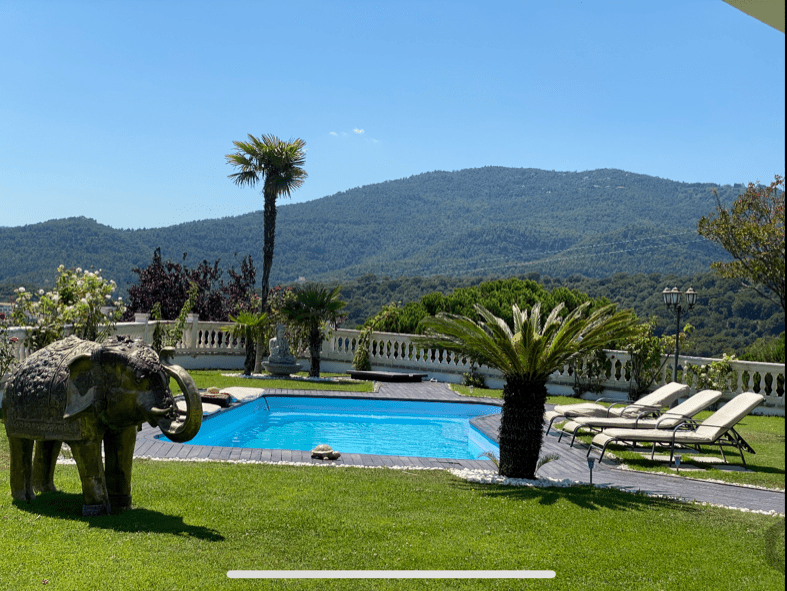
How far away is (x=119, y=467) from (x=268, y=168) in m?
15.9

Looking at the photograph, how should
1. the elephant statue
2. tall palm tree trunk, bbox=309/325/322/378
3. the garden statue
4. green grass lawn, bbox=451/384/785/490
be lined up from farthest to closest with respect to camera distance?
tall palm tree trunk, bbox=309/325/322/378 → the garden statue → green grass lawn, bbox=451/384/785/490 → the elephant statue

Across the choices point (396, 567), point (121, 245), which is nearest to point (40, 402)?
point (396, 567)

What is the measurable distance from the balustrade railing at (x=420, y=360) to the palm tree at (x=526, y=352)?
847cm

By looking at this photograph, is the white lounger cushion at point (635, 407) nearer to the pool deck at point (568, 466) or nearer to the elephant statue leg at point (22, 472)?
the pool deck at point (568, 466)

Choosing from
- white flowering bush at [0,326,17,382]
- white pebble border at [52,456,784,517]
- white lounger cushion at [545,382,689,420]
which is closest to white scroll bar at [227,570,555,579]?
white pebble border at [52,456,784,517]

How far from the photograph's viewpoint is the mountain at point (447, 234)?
70438mm

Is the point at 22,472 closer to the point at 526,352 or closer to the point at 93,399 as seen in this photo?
the point at 93,399

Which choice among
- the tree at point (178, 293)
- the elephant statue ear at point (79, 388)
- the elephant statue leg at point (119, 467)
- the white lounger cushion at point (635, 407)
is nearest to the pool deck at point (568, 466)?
the white lounger cushion at point (635, 407)

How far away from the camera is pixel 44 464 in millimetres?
6109

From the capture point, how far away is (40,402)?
17.3ft

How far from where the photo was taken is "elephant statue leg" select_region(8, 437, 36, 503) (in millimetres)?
5645

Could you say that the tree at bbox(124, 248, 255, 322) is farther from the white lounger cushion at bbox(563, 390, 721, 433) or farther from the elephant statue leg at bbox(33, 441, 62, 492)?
the elephant statue leg at bbox(33, 441, 62, 492)

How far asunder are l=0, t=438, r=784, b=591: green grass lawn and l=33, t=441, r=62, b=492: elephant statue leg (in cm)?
20

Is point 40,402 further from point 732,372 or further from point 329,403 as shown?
point 732,372
